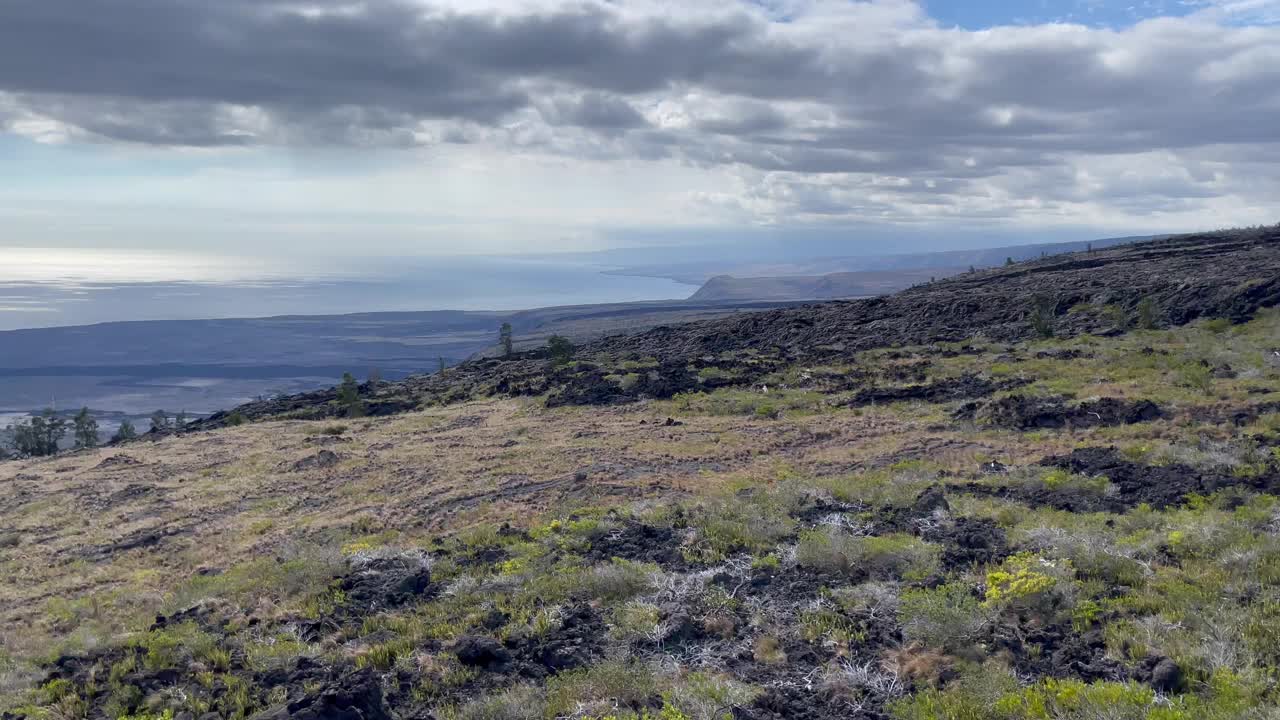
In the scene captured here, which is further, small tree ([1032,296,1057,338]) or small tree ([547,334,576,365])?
small tree ([547,334,576,365])

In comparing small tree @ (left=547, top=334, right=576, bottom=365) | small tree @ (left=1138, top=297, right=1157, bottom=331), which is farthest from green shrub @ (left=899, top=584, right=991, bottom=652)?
small tree @ (left=547, top=334, right=576, bottom=365)

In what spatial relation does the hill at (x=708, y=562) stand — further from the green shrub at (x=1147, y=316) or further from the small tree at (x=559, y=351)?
the small tree at (x=559, y=351)

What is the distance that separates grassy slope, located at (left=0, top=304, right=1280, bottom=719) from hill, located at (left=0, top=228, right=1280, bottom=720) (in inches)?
2.5

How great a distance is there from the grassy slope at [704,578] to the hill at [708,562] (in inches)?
2.5

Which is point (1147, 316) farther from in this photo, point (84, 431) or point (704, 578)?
point (84, 431)

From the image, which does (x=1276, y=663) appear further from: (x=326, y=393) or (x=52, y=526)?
(x=326, y=393)

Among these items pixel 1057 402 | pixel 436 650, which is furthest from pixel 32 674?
pixel 1057 402

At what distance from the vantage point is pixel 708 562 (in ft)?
43.1

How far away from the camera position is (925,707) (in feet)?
27.1

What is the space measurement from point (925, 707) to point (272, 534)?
15716 mm

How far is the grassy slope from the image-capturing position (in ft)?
29.5

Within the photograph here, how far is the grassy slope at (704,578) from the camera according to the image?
8.98 m

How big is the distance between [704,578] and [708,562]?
793mm

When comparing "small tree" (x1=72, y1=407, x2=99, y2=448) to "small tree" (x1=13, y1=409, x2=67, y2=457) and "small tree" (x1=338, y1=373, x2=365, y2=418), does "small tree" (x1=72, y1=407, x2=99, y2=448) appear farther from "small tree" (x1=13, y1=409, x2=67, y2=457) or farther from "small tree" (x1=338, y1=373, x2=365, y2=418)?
"small tree" (x1=338, y1=373, x2=365, y2=418)
